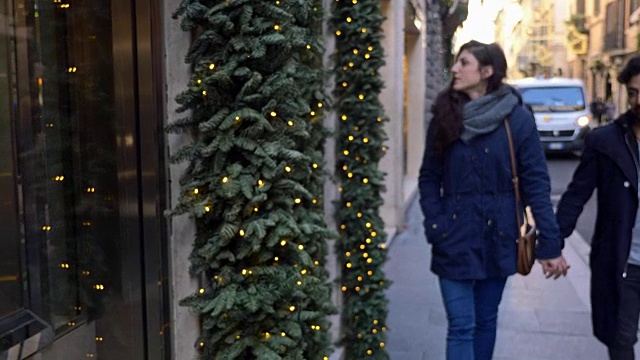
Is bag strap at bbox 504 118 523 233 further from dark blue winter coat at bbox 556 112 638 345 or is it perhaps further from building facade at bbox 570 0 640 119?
building facade at bbox 570 0 640 119

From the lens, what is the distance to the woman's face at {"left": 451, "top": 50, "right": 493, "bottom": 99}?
146 inches

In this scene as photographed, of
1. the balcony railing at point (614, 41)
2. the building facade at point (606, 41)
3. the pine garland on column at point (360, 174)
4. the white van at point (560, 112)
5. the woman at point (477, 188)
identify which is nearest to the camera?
the woman at point (477, 188)

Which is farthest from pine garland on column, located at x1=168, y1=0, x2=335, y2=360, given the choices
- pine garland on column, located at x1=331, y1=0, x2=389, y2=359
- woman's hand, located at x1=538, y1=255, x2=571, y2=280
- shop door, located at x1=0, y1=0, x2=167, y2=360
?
pine garland on column, located at x1=331, y1=0, x2=389, y2=359

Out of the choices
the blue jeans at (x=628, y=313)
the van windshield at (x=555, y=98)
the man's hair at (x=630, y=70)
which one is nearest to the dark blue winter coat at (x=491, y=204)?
the blue jeans at (x=628, y=313)

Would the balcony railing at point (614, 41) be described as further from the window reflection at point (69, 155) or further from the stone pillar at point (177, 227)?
the window reflection at point (69, 155)

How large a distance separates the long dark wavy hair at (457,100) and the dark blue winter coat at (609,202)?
53 centimetres

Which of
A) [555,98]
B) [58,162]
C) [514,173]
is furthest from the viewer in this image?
[555,98]

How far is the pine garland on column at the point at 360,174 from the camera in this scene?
4.70m

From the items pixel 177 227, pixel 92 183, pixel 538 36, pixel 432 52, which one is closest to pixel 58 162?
pixel 92 183

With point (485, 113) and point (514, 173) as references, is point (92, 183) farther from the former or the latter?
point (514, 173)

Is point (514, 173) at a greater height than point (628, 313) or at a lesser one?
greater

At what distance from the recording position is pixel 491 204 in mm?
3662

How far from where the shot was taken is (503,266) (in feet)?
12.1

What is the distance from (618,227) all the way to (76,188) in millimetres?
2371
